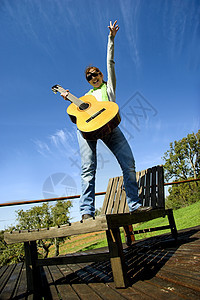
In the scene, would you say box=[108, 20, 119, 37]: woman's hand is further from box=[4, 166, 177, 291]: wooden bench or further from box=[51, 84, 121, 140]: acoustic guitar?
box=[4, 166, 177, 291]: wooden bench

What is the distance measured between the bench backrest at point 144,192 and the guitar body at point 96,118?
46.4 inches

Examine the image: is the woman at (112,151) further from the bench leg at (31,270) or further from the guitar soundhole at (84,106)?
the bench leg at (31,270)

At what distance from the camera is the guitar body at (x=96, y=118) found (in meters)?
1.75

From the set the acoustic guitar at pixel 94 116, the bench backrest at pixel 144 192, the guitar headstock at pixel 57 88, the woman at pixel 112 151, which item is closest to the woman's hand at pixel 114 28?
the woman at pixel 112 151

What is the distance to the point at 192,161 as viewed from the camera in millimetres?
22531

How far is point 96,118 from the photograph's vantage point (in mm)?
1826

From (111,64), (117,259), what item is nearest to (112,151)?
(111,64)

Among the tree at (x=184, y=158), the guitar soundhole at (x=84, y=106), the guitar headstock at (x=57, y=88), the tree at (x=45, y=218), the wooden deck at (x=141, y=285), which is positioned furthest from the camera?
the tree at (x=184, y=158)

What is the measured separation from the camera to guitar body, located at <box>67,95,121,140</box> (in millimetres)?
1749

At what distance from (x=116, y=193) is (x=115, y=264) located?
6.10 feet

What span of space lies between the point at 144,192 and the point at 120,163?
98 cm

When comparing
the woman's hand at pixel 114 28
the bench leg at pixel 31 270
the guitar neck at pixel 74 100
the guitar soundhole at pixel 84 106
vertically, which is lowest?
the bench leg at pixel 31 270

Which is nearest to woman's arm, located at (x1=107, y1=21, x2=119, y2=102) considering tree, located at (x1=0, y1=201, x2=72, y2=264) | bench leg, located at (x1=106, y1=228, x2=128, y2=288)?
bench leg, located at (x1=106, y1=228, x2=128, y2=288)

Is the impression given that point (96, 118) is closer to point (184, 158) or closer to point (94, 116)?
point (94, 116)
